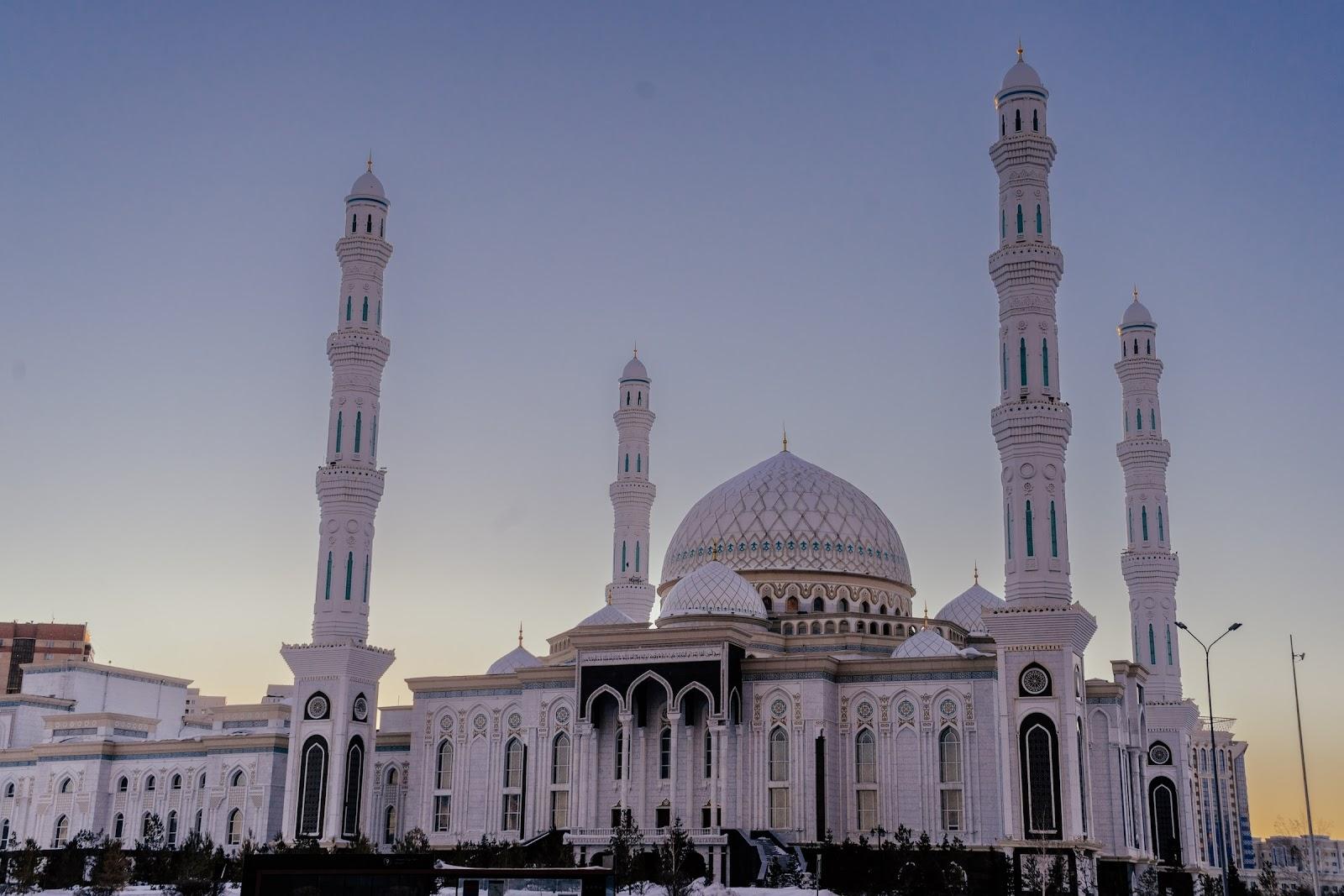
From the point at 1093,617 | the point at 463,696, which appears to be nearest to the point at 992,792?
the point at 1093,617

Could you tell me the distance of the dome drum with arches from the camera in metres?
54.6

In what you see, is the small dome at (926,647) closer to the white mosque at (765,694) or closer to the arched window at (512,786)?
the white mosque at (765,694)

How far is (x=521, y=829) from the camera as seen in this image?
48.3m

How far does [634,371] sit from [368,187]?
14071 mm

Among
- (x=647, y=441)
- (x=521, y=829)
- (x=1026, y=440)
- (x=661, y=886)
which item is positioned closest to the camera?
(x=661, y=886)

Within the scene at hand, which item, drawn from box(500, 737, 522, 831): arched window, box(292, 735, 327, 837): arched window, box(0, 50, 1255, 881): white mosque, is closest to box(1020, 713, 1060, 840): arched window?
box(0, 50, 1255, 881): white mosque

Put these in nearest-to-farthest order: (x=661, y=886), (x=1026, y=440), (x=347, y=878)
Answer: (x=347, y=878)
(x=661, y=886)
(x=1026, y=440)

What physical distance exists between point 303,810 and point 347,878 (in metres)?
21.7

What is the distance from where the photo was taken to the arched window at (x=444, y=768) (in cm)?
5097

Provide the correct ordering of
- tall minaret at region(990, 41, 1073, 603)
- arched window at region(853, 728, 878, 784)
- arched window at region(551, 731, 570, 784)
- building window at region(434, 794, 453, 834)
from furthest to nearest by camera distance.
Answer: building window at region(434, 794, 453, 834), arched window at region(551, 731, 570, 784), arched window at region(853, 728, 878, 784), tall minaret at region(990, 41, 1073, 603)

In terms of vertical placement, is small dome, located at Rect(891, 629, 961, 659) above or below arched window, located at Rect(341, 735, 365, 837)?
above

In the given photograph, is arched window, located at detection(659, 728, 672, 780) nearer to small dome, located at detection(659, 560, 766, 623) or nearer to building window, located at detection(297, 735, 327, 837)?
small dome, located at detection(659, 560, 766, 623)

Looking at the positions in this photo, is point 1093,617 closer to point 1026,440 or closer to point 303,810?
point 1026,440

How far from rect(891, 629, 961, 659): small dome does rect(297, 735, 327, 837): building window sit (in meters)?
18.5
